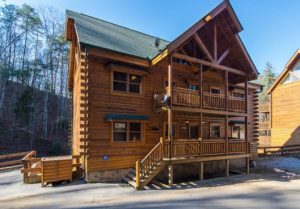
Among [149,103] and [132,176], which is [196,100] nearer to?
[149,103]

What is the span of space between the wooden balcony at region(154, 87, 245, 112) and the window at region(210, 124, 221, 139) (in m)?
2.75

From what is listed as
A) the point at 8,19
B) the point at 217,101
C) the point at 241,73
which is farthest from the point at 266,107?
the point at 8,19

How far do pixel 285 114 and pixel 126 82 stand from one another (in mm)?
20990

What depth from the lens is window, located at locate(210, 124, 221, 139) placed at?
659 inches

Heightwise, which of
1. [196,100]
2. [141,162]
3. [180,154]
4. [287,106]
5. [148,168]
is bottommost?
[148,168]

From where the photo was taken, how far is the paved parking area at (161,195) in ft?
26.2

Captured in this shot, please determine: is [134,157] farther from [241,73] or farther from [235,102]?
[241,73]

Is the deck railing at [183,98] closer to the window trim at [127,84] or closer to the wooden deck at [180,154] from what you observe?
the window trim at [127,84]

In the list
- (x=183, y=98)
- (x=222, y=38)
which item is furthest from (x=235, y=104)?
(x=222, y=38)

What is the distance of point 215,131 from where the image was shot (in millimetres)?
17062

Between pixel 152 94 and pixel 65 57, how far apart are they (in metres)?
24.4

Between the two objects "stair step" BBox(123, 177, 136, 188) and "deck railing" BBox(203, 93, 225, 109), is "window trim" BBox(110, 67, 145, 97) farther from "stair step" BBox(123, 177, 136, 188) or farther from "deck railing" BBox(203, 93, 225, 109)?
"stair step" BBox(123, 177, 136, 188)

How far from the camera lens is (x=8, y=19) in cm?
3130

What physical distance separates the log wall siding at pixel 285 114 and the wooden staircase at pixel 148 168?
19458 millimetres
